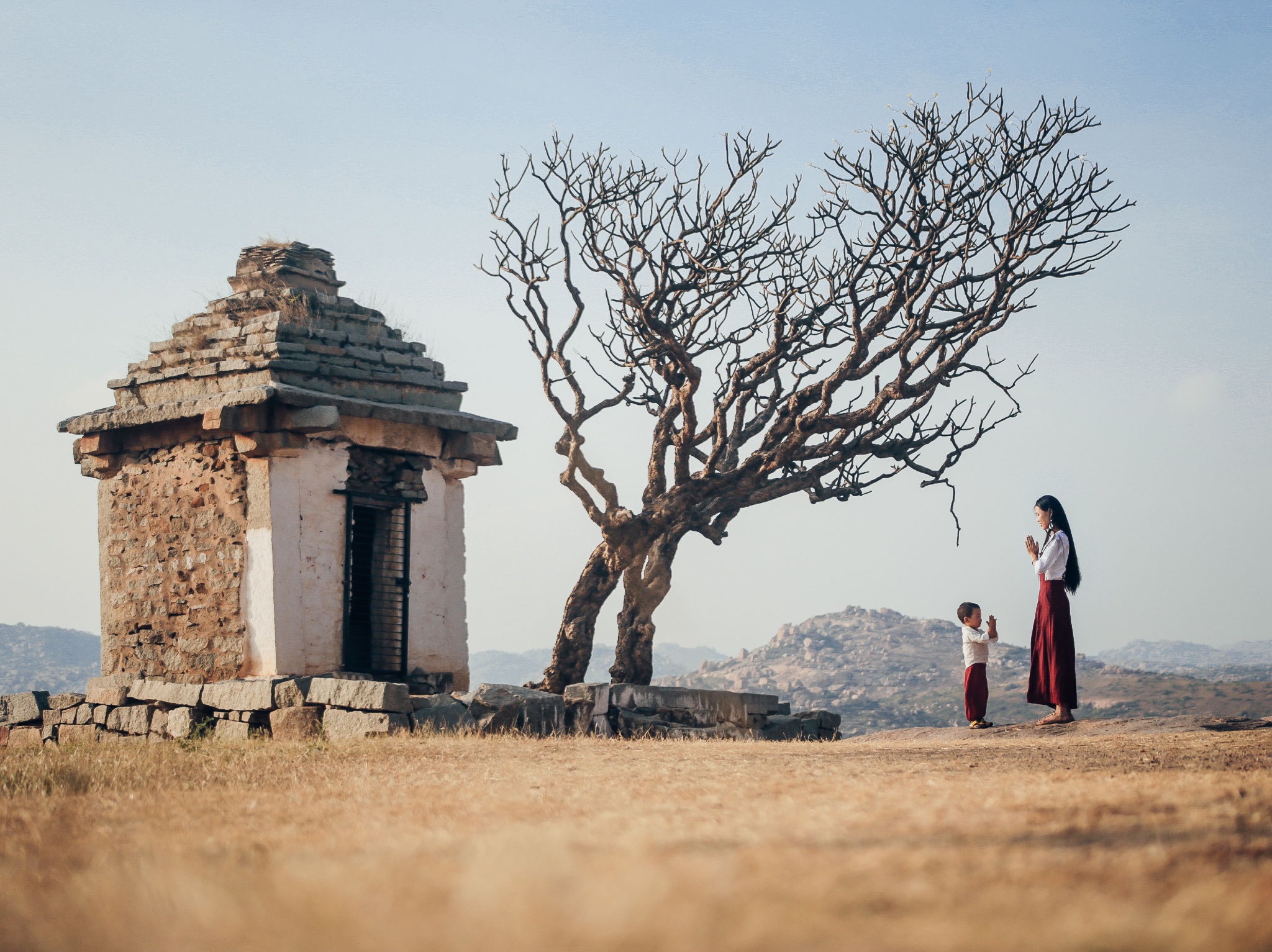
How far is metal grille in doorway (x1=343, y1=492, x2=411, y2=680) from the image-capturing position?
38.7 ft

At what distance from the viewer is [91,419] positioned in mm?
12070

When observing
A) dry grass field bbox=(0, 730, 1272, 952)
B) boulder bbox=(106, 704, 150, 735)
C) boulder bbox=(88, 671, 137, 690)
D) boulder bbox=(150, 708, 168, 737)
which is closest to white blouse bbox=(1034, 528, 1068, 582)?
dry grass field bbox=(0, 730, 1272, 952)

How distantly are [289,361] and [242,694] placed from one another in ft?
10.9

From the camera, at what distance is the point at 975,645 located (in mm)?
10562

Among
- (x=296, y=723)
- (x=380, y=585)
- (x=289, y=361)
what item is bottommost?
(x=296, y=723)

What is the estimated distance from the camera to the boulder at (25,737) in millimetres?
12344

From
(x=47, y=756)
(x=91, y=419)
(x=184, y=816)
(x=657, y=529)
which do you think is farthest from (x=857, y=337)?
(x=184, y=816)

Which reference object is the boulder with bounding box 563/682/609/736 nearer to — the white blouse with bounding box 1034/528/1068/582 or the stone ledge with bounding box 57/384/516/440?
the stone ledge with bounding box 57/384/516/440

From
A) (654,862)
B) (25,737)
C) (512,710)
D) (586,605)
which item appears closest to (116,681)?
(25,737)

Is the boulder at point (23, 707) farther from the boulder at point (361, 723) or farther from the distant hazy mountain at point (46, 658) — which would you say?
→ the distant hazy mountain at point (46, 658)

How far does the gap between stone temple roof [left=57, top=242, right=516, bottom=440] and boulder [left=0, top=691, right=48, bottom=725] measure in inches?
119

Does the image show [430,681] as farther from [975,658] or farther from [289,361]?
[975,658]

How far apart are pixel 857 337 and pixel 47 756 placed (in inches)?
426

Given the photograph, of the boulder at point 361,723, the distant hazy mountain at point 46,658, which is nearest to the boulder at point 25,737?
the boulder at point 361,723
